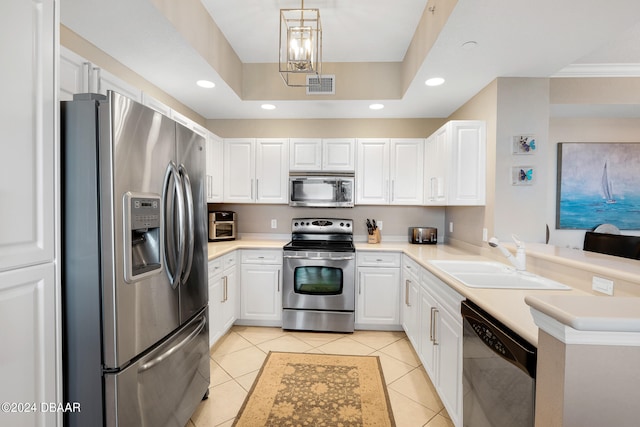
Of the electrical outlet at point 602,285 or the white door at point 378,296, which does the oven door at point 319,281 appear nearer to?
the white door at point 378,296

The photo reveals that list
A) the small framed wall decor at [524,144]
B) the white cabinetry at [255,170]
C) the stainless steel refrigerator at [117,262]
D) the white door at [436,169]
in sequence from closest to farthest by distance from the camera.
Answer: the stainless steel refrigerator at [117,262] → the small framed wall decor at [524,144] → the white door at [436,169] → the white cabinetry at [255,170]

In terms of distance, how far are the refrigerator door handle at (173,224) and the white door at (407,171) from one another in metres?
2.52

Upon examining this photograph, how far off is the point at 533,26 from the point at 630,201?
2.64 meters

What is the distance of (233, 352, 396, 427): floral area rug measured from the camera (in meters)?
1.87

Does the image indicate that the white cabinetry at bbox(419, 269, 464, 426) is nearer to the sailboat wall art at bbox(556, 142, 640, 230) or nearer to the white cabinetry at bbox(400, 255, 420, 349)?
the white cabinetry at bbox(400, 255, 420, 349)

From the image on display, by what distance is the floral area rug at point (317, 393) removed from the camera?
1869mm

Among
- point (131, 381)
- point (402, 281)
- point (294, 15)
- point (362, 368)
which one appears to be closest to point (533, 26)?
point (294, 15)

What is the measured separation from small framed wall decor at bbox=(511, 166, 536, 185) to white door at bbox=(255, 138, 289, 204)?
2335 millimetres

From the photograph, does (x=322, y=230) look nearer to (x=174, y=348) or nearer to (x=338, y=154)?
(x=338, y=154)

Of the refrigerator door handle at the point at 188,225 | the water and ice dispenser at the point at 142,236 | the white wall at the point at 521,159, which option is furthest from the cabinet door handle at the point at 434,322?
the water and ice dispenser at the point at 142,236

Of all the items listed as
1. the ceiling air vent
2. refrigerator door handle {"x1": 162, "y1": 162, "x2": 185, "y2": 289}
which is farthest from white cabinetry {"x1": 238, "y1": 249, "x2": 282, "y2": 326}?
the ceiling air vent

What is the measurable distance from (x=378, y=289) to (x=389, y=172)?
1377 millimetres

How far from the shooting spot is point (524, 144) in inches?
96.0

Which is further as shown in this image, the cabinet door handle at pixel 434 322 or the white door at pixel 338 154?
the white door at pixel 338 154
